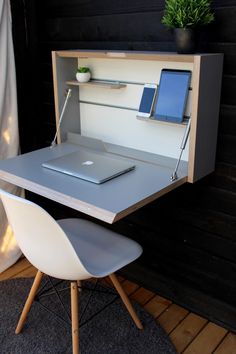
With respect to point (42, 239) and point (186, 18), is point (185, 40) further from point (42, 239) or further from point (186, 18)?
point (42, 239)

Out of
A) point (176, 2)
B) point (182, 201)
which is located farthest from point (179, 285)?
point (176, 2)

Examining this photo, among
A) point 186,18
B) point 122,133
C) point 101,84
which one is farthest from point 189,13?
point 122,133

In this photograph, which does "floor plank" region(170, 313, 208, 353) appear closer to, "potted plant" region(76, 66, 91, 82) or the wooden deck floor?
the wooden deck floor

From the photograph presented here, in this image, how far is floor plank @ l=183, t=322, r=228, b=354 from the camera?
1.75 meters

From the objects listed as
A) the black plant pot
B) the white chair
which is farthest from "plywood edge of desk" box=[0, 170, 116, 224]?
the black plant pot

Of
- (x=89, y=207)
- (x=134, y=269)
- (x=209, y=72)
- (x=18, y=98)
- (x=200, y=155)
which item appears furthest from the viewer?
(x=18, y=98)

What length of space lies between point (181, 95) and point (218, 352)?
1.09 metres

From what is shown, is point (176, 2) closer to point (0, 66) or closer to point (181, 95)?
point (181, 95)

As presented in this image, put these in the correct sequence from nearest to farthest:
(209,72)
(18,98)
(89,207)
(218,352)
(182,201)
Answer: (89,207), (209,72), (218,352), (182,201), (18,98)

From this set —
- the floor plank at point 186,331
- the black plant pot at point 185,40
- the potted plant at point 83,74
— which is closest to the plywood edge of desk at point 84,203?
the black plant pot at point 185,40

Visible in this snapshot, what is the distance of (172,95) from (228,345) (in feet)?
3.61

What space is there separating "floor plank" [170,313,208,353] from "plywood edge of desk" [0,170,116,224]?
803 millimetres

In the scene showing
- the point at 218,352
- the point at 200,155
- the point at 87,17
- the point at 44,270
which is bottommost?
the point at 218,352

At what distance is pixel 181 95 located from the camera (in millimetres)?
1639
